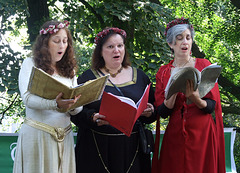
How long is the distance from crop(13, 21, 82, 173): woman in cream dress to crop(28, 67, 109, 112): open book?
0.05m

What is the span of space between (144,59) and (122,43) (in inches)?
64.5

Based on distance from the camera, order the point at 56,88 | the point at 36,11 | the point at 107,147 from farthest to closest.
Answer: the point at 36,11 < the point at 107,147 < the point at 56,88

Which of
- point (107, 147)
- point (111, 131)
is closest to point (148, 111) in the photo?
point (111, 131)

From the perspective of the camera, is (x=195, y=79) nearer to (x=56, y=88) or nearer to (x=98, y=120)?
(x=98, y=120)

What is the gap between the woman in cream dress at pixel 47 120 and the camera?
8.27 ft

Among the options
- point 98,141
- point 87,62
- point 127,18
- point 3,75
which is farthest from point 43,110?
point 87,62

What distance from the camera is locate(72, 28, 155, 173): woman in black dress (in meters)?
2.87

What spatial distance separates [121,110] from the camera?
8.21ft

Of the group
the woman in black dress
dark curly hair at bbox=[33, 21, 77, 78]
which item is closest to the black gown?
the woman in black dress

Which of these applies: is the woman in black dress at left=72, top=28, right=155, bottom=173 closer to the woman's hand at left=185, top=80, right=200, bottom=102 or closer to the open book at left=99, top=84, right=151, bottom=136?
the open book at left=99, top=84, right=151, bottom=136

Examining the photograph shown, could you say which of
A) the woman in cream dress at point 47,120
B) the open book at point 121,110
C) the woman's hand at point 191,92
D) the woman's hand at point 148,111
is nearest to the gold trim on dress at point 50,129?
the woman in cream dress at point 47,120

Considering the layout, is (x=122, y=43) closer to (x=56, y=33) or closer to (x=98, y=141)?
(x=56, y=33)

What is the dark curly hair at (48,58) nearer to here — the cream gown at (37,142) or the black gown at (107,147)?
the cream gown at (37,142)

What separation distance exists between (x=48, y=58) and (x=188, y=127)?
1.28 metres
